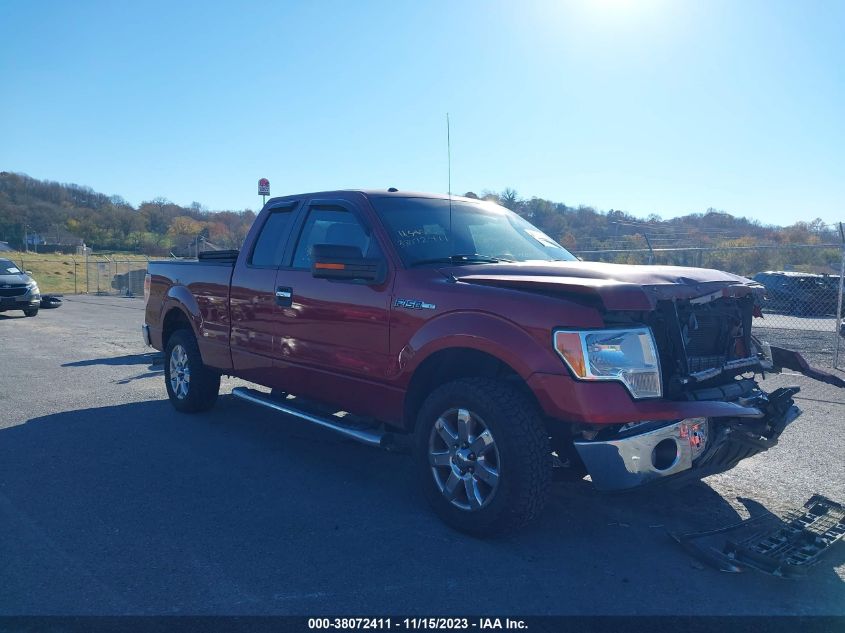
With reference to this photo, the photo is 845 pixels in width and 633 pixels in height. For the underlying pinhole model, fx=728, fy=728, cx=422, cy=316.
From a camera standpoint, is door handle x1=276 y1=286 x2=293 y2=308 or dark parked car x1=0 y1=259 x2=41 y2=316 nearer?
door handle x1=276 y1=286 x2=293 y2=308

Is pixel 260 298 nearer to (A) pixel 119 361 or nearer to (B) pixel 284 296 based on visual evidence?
(B) pixel 284 296

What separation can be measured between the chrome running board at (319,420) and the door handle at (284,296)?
79 centimetres

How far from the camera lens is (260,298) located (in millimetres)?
5902

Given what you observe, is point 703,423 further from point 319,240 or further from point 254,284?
point 254,284

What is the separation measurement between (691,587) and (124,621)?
267cm

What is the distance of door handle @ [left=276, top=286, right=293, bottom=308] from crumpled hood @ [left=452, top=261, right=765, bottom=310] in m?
1.50

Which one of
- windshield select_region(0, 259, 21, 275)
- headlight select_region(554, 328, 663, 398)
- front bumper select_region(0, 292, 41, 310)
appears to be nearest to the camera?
headlight select_region(554, 328, 663, 398)

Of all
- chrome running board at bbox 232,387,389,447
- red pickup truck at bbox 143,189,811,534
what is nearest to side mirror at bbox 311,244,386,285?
red pickup truck at bbox 143,189,811,534

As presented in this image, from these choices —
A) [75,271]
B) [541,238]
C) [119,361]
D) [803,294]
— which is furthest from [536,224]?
[75,271]

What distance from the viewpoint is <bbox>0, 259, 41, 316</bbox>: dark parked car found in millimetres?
18391

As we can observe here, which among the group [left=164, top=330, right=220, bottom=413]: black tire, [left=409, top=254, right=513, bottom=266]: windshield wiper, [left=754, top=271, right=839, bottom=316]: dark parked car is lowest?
[left=164, top=330, right=220, bottom=413]: black tire

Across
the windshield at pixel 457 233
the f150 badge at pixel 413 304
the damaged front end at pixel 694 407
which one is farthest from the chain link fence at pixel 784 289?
the f150 badge at pixel 413 304

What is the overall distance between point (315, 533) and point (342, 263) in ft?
5.32

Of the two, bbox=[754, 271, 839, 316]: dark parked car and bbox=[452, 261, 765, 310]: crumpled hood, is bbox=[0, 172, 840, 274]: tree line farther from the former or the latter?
bbox=[452, 261, 765, 310]: crumpled hood
